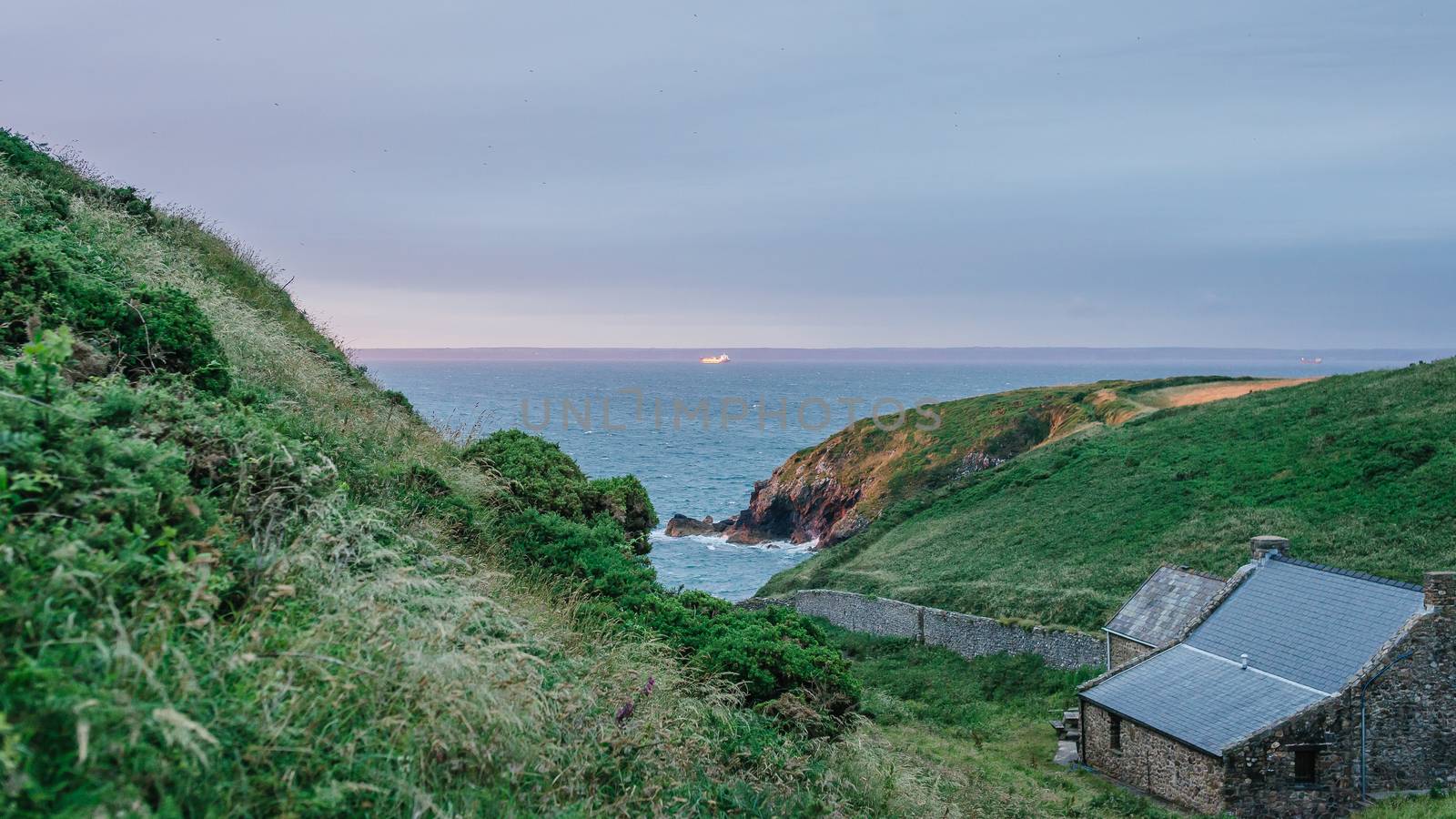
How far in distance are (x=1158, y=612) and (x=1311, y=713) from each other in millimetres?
8970

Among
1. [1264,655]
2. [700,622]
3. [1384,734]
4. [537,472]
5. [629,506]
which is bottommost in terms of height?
[1384,734]

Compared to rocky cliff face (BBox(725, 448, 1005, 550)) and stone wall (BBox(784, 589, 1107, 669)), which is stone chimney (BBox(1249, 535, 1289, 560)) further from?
rocky cliff face (BBox(725, 448, 1005, 550))

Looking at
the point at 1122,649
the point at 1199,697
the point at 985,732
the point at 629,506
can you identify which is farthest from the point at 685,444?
the point at 629,506

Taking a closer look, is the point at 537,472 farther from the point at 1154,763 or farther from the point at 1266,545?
the point at 1266,545

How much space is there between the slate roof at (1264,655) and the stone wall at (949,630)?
7.73m

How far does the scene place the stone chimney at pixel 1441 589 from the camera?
1817 centimetres

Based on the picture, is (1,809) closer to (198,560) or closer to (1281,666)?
(198,560)

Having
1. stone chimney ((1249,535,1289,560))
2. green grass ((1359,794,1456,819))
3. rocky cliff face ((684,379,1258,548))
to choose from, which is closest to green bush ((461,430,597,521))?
green grass ((1359,794,1456,819))

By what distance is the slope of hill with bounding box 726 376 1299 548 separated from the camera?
236ft

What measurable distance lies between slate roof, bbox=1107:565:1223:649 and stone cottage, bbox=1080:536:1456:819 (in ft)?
13.0

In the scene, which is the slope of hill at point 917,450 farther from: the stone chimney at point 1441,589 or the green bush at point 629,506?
the green bush at point 629,506

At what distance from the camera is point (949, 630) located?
36844 mm

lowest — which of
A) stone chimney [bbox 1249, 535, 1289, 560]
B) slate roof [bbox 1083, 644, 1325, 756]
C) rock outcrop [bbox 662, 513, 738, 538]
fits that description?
rock outcrop [bbox 662, 513, 738, 538]

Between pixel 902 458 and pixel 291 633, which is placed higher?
pixel 291 633
